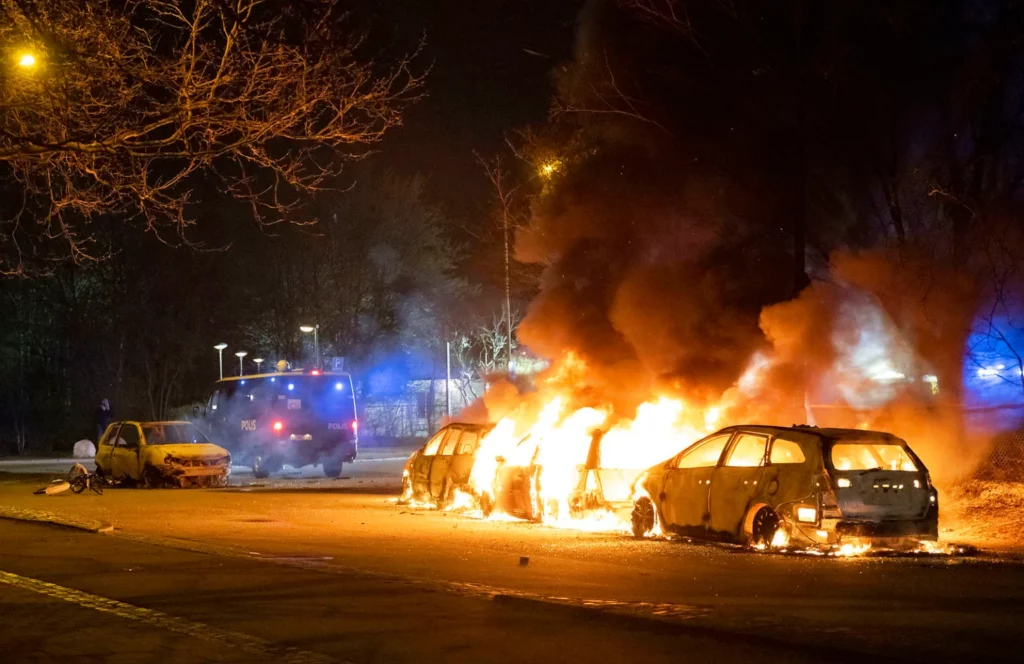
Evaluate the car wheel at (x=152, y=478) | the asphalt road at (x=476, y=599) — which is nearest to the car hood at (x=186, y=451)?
the car wheel at (x=152, y=478)

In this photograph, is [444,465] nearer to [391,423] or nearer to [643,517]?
[643,517]

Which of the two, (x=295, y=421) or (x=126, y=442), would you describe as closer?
(x=126, y=442)

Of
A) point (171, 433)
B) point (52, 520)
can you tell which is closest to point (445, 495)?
point (52, 520)

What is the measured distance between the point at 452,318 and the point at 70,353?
635 inches

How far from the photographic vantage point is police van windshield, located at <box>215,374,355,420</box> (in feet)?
88.6

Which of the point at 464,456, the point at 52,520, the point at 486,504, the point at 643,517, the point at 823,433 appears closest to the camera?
the point at 823,433

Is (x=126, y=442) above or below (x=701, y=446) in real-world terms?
below

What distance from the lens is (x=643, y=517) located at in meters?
14.3

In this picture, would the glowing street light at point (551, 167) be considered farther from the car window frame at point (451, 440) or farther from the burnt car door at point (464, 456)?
the burnt car door at point (464, 456)

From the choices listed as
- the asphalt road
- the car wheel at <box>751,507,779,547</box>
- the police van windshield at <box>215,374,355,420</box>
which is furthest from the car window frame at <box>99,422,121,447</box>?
the car wheel at <box>751,507,779,547</box>

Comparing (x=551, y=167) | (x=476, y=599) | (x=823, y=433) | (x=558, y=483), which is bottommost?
(x=476, y=599)

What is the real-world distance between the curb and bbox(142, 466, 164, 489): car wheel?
528cm

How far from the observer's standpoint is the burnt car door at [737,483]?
12.7 metres

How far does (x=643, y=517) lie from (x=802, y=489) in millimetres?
2656
